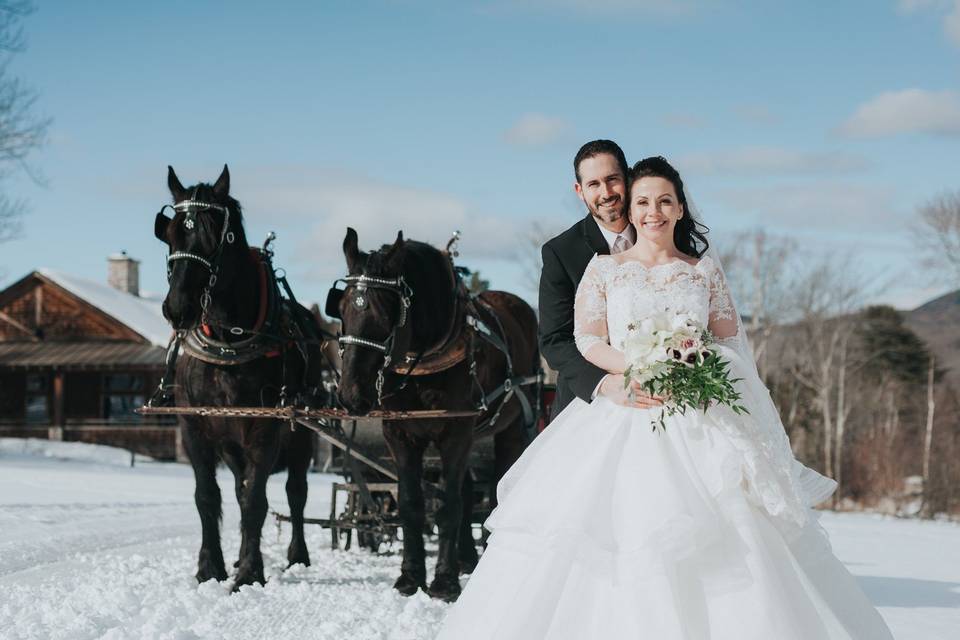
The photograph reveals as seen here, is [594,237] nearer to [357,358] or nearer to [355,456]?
[357,358]

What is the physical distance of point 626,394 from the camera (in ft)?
13.8

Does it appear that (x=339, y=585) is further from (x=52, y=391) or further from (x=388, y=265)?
(x=52, y=391)

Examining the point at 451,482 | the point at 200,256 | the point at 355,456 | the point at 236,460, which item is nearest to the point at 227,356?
the point at 200,256

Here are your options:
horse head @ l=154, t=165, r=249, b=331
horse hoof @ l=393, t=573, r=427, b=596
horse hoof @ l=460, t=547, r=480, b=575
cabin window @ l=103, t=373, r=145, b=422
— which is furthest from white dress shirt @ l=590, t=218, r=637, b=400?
cabin window @ l=103, t=373, r=145, b=422

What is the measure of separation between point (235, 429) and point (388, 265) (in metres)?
1.68

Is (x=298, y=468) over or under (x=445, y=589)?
over

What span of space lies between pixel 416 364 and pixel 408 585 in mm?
1523

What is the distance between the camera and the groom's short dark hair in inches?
190

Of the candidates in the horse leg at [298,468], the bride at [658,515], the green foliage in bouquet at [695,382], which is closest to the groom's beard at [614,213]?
the bride at [658,515]

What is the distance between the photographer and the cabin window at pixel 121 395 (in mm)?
33938

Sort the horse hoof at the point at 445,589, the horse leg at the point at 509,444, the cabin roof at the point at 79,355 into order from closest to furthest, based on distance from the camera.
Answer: the horse hoof at the point at 445,589 < the horse leg at the point at 509,444 < the cabin roof at the point at 79,355

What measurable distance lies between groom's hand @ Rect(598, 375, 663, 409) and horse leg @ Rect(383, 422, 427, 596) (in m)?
3.40

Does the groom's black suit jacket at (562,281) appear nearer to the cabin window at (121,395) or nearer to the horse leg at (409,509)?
the horse leg at (409,509)

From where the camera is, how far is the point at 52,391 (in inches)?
1351
